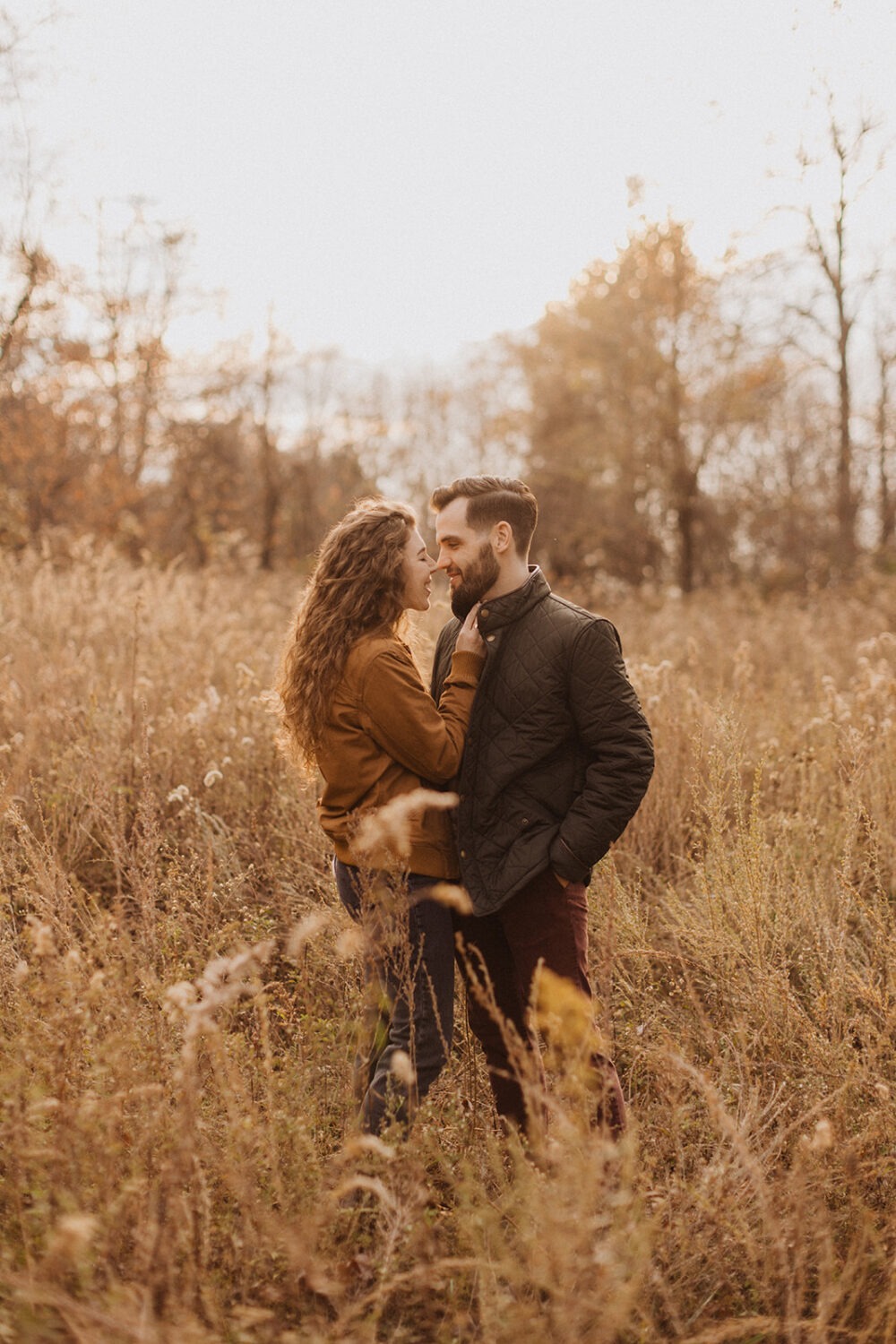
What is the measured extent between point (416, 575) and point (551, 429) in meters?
21.4

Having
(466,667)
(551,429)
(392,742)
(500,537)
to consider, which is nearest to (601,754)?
(466,667)

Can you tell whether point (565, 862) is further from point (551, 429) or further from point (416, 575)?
point (551, 429)

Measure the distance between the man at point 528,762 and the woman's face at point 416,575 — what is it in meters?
0.07

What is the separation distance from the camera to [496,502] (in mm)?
2938

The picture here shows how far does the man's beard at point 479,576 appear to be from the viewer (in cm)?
292

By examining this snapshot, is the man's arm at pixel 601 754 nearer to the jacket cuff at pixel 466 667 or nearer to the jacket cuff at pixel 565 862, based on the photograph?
the jacket cuff at pixel 565 862

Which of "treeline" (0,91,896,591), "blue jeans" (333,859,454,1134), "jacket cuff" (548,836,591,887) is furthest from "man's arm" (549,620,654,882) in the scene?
"treeline" (0,91,896,591)

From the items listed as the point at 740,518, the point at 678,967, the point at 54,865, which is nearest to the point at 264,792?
the point at 54,865

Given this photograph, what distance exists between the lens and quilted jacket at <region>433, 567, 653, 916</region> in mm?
2705

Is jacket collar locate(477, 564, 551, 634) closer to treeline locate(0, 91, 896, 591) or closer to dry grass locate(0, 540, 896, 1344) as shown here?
dry grass locate(0, 540, 896, 1344)

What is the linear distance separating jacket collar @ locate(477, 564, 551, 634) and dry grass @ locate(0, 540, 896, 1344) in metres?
1.05

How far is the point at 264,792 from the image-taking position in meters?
4.88

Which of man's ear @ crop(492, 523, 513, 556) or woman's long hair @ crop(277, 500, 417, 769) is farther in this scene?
man's ear @ crop(492, 523, 513, 556)

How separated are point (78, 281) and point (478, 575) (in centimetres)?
1644
